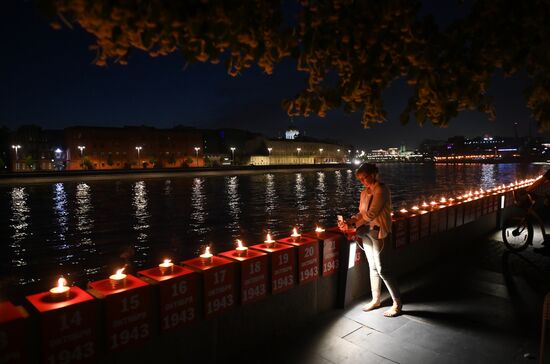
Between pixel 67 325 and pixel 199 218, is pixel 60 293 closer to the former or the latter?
pixel 67 325

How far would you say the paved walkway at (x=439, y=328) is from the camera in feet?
15.0

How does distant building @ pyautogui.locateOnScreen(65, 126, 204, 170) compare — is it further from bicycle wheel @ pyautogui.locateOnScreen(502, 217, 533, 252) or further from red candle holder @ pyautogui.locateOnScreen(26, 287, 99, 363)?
red candle holder @ pyautogui.locateOnScreen(26, 287, 99, 363)

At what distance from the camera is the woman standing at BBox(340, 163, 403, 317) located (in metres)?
5.53

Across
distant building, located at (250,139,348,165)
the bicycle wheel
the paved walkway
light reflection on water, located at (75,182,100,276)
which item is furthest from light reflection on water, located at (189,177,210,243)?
distant building, located at (250,139,348,165)

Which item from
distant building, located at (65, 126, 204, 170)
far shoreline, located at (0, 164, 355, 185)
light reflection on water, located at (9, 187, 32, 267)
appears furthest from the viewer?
distant building, located at (65, 126, 204, 170)

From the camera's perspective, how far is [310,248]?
5.59m

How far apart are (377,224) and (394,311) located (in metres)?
1.38

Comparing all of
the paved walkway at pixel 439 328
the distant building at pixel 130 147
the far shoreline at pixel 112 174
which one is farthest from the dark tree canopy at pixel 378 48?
the distant building at pixel 130 147

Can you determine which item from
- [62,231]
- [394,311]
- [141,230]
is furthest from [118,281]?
[62,231]

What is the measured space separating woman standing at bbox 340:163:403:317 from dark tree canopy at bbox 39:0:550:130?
1.51 m

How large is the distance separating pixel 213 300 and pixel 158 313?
2.29 feet

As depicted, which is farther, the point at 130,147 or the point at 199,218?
the point at 130,147

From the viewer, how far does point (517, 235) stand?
9930 mm

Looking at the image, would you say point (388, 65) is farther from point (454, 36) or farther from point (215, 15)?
point (215, 15)
